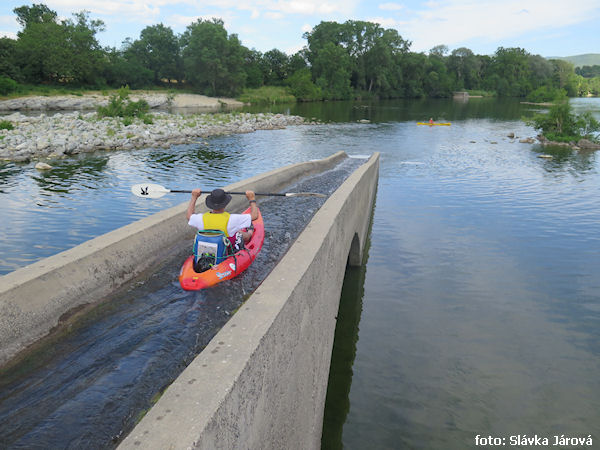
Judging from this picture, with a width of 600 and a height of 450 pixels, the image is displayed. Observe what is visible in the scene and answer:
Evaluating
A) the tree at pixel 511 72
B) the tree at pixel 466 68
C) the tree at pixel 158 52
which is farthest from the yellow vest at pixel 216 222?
the tree at pixel 511 72

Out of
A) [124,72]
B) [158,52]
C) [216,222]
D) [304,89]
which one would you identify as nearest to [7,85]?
[124,72]

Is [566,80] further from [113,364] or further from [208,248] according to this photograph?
[113,364]

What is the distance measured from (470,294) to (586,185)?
1410 cm

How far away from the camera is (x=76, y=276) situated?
5.74 meters

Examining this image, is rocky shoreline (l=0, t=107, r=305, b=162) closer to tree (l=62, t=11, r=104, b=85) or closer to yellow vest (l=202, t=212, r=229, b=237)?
yellow vest (l=202, t=212, r=229, b=237)

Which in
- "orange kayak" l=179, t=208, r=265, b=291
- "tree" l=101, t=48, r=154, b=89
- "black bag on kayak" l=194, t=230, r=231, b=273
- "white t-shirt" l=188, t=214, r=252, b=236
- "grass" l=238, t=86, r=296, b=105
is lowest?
"orange kayak" l=179, t=208, r=265, b=291

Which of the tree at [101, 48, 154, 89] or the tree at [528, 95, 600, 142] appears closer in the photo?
the tree at [528, 95, 600, 142]

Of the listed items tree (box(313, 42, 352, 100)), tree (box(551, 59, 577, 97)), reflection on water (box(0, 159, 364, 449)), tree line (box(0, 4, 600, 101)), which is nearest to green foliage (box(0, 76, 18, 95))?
tree line (box(0, 4, 600, 101))

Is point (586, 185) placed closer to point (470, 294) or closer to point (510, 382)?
point (470, 294)

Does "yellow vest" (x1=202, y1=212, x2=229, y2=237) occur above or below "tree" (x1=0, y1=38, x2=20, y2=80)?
below

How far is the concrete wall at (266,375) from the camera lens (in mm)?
2609

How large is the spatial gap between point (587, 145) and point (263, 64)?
8234 cm

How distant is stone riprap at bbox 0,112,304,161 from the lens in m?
21.5

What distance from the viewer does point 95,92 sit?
70000 mm
